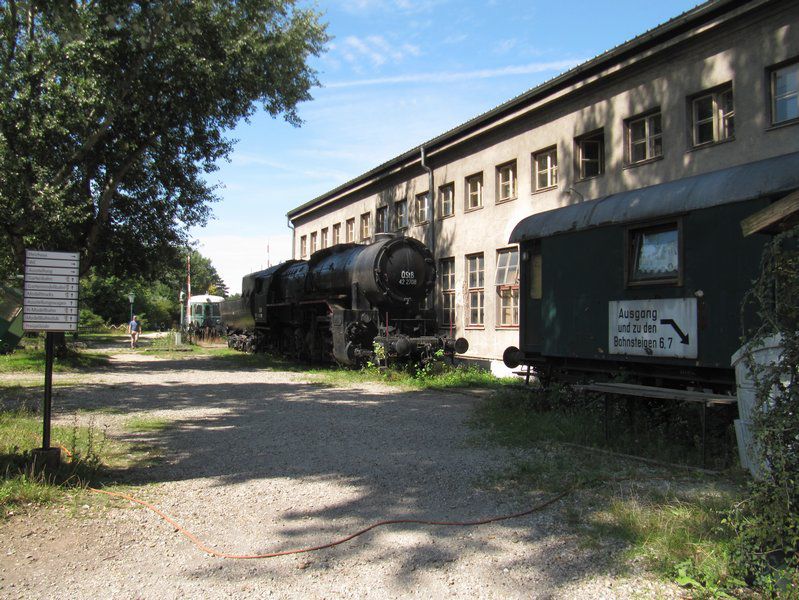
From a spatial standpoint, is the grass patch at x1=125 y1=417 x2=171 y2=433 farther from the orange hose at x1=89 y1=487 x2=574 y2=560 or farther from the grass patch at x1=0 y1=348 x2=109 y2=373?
the grass patch at x1=0 y1=348 x2=109 y2=373

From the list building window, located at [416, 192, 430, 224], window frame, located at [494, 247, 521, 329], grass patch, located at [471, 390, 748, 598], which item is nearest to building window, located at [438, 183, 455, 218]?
building window, located at [416, 192, 430, 224]

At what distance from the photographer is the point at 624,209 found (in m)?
7.94

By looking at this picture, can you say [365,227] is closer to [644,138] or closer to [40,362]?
[40,362]

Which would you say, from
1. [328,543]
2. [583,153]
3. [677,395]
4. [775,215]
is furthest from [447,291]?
[775,215]

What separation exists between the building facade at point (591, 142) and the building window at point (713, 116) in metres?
0.02

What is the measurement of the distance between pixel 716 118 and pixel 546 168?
487 centimetres

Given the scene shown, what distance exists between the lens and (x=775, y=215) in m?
3.50

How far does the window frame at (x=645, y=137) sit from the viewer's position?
13367mm

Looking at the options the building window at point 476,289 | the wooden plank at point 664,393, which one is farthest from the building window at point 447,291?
the wooden plank at point 664,393

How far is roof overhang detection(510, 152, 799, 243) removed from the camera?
6.25 metres

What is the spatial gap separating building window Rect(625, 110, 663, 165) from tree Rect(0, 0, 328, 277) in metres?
10.1

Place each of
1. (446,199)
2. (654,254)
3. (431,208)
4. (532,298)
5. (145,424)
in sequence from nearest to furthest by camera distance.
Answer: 1. (654,254)
2. (145,424)
3. (532,298)
4. (446,199)
5. (431,208)

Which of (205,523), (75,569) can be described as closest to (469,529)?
(205,523)

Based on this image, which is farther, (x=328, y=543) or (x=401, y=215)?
(x=401, y=215)
